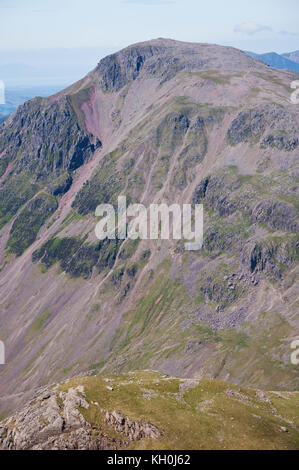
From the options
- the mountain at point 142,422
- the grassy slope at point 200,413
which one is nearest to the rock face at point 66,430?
the mountain at point 142,422

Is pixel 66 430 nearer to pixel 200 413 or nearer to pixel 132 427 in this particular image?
pixel 132 427

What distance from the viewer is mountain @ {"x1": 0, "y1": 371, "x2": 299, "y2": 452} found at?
7388 centimetres

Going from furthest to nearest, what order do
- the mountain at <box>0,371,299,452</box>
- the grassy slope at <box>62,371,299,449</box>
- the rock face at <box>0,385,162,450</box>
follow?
1. the grassy slope at <box>62,371,299,449</box>
2. the mountain at <box>0,371,299,452</box>
3. the rock face at <box>0,385,162,450</box>

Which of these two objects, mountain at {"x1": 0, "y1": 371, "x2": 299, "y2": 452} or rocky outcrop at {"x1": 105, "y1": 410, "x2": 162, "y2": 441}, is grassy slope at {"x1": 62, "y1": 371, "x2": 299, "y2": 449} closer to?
mountain at {"x1": 0, "y1": 371, "x2": 299, "y2": 452}

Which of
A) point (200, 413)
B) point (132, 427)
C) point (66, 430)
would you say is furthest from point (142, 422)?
point (66, 430)

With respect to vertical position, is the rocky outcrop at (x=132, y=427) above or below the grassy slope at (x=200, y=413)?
above

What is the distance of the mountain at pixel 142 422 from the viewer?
7388 centimetres

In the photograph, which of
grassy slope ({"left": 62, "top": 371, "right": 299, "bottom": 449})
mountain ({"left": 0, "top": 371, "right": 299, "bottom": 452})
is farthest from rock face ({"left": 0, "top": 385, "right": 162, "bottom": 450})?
grassy slope ({"left": 62, "top": 371, "right": 299, "bottom": 449})

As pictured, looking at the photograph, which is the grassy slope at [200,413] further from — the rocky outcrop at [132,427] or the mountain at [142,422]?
the rocky outcrop at [132,427]

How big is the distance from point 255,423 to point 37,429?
43920 mm

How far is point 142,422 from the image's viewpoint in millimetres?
77312
